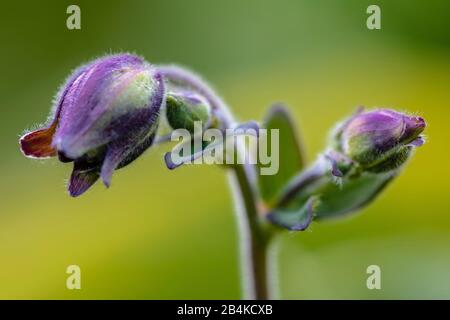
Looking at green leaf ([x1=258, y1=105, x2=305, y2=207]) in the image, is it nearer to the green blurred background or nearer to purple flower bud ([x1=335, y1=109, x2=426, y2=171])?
purple flower bud ([x1=335, y1=109, x2=426, y2=171])

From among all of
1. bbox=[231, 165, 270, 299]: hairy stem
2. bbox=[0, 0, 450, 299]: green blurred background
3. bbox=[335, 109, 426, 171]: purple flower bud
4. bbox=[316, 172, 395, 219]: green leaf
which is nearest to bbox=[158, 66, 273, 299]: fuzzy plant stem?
bbox=[231, 165, 270, 299]: hairy stem

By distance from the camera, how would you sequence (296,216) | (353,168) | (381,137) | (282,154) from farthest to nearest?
(282,154)
(296,216)
(353,168)
(381,137)

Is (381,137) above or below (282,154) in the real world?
below

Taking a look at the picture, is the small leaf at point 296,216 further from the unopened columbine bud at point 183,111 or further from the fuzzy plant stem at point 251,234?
the unopened columbine bud at point 183,111

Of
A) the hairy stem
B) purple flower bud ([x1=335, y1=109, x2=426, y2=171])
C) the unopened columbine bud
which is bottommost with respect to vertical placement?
the hairy stem

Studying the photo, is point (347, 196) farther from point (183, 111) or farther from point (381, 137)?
point (183, 111)

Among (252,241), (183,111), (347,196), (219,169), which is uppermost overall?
(219,169)

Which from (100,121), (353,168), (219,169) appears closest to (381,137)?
(353,168)
